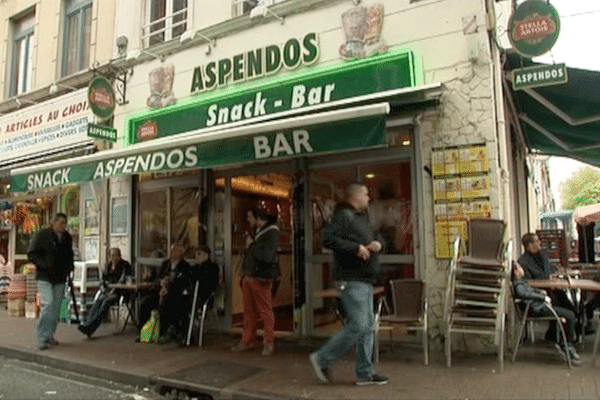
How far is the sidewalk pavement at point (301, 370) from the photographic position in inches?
176

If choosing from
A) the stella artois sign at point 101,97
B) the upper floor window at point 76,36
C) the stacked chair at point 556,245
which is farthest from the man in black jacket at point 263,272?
the upper floor window at point 76,36

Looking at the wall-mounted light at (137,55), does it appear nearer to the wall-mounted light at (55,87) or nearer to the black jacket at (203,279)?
the wall-mounted light at (55,87)

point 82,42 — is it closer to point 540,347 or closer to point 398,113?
point 398,113

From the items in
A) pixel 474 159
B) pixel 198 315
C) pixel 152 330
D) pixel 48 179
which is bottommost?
pixel 152 330

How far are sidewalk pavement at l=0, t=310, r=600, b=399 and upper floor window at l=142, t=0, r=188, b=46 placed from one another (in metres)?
5.44

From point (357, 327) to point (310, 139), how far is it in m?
2.05

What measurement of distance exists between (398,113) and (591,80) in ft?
9.05

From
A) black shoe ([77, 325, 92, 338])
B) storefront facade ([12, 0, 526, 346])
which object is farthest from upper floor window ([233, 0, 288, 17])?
black shoe ([77, 325, 92, 338])

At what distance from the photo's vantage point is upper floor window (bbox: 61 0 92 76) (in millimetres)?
10961

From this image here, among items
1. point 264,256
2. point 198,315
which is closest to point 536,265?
point 264,256

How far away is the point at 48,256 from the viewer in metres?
6.82

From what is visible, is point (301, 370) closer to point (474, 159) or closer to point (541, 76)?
point (474, 159)

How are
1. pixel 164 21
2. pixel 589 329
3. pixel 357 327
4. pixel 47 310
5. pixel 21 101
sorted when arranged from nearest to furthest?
1. pixel 357 327
2. pixel 47 310
3. pixel 589 329
4. pixel 164 21
5. pixel 21 101

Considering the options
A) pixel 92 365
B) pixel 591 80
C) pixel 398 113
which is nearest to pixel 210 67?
pixel 398 113
